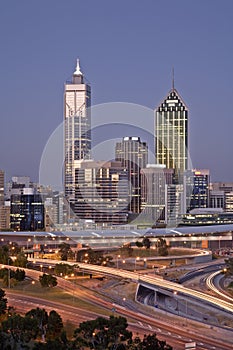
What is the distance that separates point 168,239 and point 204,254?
671 centimetres

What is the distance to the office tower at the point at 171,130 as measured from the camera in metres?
94.1

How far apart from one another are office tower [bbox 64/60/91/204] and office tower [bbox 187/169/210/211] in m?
13.5

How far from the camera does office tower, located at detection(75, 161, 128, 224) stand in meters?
59.2

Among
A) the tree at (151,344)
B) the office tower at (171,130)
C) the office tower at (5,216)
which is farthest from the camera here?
the office tower at (171,130)

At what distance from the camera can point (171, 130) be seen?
9675 centimetres

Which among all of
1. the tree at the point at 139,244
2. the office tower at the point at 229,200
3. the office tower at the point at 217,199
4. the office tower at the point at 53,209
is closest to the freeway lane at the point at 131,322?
the tree at the point at 139,244

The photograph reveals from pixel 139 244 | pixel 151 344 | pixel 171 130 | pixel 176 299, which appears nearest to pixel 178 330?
pixel 151 344

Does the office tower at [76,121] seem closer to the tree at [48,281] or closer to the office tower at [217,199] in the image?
the office tower at [217,199]

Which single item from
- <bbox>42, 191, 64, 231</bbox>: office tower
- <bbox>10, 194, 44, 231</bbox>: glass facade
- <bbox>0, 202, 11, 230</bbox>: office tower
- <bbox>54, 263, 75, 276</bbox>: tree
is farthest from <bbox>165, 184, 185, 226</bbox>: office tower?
<bbox>54, 263, 75, 276</bbox>: tree

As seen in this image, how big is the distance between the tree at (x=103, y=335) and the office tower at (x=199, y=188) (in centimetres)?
6464

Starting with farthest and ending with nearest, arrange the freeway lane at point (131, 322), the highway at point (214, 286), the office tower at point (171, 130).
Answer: the office tower at point (171, 130), the highway at point (214, 286), the freeway lane at point (131, 322)

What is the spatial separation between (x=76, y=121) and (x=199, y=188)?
20648 millimetres

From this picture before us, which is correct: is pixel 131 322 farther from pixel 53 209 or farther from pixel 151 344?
pixel 53 209

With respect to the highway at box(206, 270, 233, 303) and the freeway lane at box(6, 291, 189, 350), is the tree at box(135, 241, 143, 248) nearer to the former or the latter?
the highway at box(206, 270, 233, 303)
